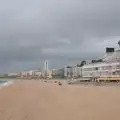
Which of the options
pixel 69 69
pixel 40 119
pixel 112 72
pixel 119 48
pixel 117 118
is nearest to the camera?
pixel 117 118

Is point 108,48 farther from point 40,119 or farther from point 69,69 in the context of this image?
point 40,119

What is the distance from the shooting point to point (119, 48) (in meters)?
122

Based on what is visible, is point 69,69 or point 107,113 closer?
point 107,113

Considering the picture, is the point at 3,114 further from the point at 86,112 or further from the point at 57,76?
the point at 57,76

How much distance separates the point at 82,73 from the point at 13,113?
123755 millimetres

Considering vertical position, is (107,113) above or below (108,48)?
below

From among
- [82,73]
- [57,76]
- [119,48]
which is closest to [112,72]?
[119,48]

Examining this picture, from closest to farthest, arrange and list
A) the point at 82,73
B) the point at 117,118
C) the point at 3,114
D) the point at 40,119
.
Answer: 1. the point at 117,118
2. the point at 40,119
3. the point at 3,114
4. the point at 82,73

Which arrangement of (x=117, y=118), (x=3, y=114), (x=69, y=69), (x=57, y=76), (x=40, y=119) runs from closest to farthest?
(x=117, y=118) → (x=40, y=119) → (x=3, y=114) → (x=69, y=69) → (x=57, y=76)

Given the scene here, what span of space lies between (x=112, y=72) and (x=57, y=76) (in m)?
86.2

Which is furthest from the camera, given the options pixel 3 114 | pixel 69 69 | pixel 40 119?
pixel 69 69

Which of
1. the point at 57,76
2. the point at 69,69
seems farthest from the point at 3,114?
the point at 57,76

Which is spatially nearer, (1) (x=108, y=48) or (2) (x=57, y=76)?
(1) (x=108, y=48)

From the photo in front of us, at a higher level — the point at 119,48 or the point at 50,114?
the point at 119,48
